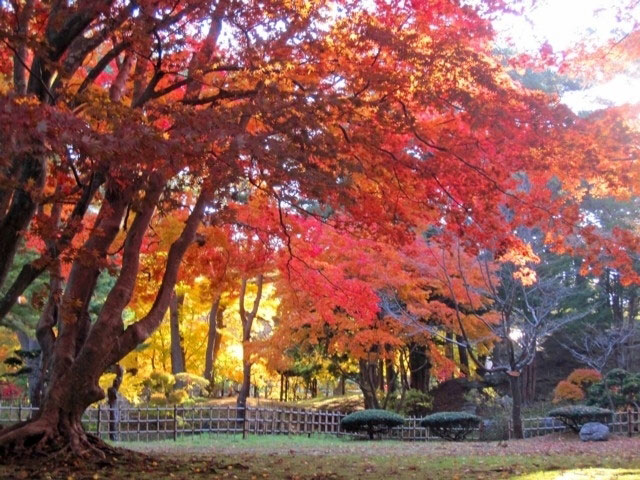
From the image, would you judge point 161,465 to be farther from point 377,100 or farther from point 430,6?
point 430,6

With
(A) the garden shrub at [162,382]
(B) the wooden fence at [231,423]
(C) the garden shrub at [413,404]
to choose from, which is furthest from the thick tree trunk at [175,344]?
(C) the garden shrub at [413,404]

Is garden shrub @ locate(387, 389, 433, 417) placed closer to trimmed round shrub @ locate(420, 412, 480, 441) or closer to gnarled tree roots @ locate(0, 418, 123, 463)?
trimmed round shrub @ locate(420, 412, 480, 441)

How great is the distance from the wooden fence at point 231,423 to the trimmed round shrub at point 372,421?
77 centimetres

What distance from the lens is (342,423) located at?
1772cm

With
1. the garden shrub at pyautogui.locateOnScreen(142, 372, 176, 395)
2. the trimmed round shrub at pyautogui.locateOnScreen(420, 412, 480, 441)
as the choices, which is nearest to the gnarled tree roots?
the garden shrub at pyautogui.locateOnScreen(142, 372, 176, 395)

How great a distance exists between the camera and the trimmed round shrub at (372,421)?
1731 centimetres

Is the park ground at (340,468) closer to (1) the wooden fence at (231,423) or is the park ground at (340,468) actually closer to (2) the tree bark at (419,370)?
(1) the wooden fence at (231,423)

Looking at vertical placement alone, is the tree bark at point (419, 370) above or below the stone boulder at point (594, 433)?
above

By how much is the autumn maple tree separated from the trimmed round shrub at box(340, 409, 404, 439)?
31.3ft

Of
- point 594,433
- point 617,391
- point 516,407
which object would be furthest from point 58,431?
point 617,391

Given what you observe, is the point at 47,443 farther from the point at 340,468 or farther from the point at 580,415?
the point at 580,415

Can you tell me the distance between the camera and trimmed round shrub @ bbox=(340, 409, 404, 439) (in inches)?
682

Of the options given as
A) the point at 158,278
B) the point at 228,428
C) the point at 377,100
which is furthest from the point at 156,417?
the point at 377,100

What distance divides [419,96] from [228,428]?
12.4 metres
